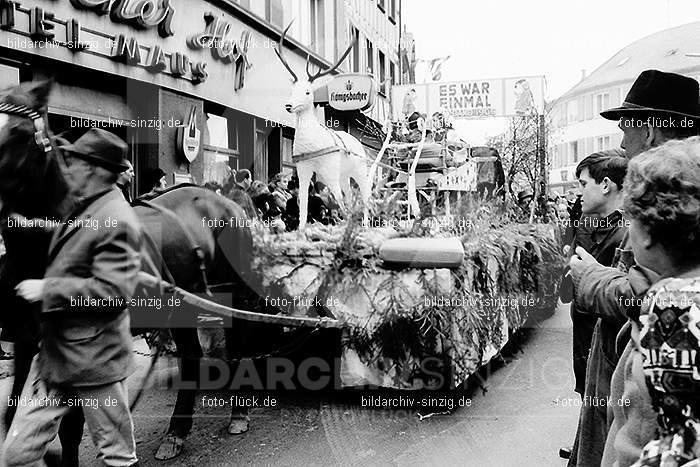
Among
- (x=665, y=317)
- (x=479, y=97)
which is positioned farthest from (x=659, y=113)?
(x=479, y=97)

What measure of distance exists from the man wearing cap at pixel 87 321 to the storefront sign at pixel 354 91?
26.4ft

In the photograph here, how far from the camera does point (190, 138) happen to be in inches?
436

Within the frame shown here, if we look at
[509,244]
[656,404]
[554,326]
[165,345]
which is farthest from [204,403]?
[554,326]

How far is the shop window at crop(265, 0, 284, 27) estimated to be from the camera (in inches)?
565

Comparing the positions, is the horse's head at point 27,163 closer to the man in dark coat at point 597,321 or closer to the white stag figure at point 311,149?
the man in dark coat at point 597,321

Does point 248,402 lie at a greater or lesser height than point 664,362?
lesser

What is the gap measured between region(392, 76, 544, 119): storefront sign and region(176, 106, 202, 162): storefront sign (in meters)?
4.31

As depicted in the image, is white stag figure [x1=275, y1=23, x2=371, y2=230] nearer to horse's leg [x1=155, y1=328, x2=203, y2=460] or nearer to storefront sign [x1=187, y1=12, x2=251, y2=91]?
horse's leg [x1=155, y1=328, x2=203, y2=460]

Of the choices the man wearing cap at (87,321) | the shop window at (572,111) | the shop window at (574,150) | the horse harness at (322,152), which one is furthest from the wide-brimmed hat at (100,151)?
the shop window at (572,111)

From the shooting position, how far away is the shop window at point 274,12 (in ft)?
47.1

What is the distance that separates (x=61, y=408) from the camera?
278cm

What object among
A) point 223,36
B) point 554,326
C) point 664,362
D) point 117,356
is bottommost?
point 554,326

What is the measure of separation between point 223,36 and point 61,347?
10.5 metres

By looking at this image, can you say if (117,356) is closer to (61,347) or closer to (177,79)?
(61,347)
